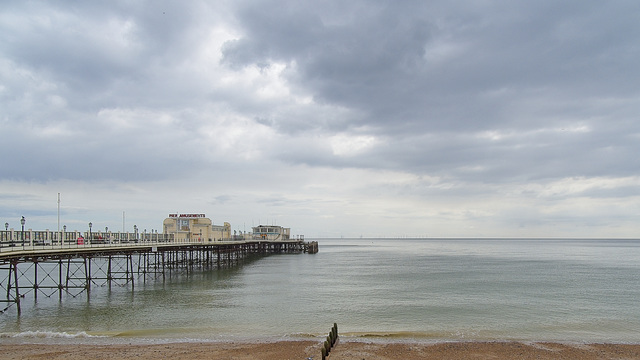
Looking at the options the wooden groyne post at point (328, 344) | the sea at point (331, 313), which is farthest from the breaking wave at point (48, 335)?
the wooden groyne post at point (328, 344)

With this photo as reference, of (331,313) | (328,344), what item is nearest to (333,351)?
(328,344)

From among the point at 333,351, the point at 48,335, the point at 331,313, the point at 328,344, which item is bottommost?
the point at 331,313

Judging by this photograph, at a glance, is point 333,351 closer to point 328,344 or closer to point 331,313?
point 328,344

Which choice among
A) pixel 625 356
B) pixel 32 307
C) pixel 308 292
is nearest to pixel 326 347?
pixel 625 356

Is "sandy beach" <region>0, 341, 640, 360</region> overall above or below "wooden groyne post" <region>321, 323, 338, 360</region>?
below

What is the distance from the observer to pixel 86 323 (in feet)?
77.9

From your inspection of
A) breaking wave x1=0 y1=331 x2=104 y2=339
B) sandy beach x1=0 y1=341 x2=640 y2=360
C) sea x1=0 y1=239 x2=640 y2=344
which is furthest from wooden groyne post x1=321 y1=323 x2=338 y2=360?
breaking wave x1=0 y1=331 x2=104 y2=339

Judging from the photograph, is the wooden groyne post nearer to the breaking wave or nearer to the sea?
the sea

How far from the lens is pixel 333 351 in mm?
17297

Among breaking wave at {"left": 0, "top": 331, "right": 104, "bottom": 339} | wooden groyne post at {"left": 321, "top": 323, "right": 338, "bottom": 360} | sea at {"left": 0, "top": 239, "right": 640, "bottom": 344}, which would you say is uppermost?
wooden groyne post at {"left": 321, "top": 323, "right": 338, "bottom": 360}

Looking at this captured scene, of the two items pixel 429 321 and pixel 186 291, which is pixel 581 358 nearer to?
pixel 429 321

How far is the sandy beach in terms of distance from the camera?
16734 mm

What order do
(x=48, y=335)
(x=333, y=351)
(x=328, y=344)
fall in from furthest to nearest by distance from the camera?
(x=48, y=335) → (x=333, y=351) → (x=328, y=344)

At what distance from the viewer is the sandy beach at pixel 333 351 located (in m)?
Answer: 16.7
